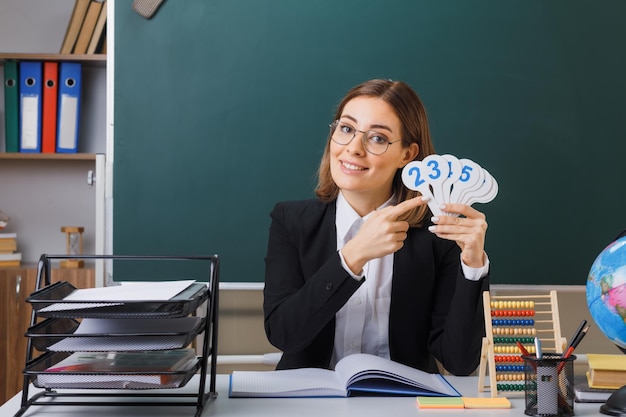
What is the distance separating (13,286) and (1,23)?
124cm

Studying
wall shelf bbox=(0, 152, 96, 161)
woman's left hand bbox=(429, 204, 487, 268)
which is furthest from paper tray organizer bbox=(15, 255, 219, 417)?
wall shelf bbox=(0, 152, 96, 161)

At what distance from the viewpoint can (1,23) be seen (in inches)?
136

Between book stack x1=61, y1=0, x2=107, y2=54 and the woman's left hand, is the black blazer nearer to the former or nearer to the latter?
the woman's left hand

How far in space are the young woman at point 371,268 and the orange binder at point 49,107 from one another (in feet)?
5.14

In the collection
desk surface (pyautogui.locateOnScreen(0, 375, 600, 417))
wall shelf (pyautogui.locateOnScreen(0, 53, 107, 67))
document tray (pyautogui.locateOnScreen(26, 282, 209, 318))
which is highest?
wall shelf (pyautogui.locateOnScreen(0, 53, 107, 67))

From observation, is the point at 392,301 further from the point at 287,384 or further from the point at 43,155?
the point at 43,155

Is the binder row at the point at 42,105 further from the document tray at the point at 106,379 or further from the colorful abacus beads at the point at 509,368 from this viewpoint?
the colorful abacus beads at the point at 509,368

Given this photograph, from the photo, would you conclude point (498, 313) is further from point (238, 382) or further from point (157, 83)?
point (157, 83)

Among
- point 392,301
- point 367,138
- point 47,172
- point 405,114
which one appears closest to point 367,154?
point 367,138

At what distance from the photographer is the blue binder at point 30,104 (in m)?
3.21

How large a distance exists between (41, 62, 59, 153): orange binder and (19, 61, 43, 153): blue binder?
22 mm

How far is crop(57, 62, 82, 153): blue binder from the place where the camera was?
10.6 ft

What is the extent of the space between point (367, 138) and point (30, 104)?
1913mm

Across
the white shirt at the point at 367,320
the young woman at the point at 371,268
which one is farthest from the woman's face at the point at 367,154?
the white shirt at the point at 367,320
